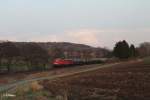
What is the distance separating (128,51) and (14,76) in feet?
188

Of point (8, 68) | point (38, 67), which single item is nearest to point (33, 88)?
point (8, 68)

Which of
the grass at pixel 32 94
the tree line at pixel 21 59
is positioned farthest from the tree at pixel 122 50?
the grass at pixel 32 94

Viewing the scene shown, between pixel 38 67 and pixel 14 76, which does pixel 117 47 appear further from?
pixel 14 76

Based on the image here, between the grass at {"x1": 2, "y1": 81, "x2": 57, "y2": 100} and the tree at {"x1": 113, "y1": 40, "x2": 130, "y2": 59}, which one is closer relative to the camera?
the grass at {"x1": 2, "y1": 81, "x2": 57, "y2": 100}

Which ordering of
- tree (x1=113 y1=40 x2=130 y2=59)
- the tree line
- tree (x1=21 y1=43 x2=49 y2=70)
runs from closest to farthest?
the tree line
tree (x1=21 y1=43 x2=49 y2=70)
tree (x1=113 y1=40 x2=130 y2=59)

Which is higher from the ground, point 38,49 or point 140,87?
point 38,49

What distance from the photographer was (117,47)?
11906 centimetres

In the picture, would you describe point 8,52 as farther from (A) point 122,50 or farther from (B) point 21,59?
(A) point 122,50

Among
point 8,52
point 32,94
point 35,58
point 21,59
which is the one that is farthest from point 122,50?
point 32,94

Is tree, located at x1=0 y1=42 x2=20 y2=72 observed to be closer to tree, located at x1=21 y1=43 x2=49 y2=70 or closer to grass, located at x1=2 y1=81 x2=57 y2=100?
tree, located at x1=21 y1=43 x2=49 y2=70

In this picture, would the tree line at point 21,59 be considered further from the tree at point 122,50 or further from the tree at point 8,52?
the tree at point 122,50

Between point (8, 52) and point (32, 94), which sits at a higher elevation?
point (8, 52)

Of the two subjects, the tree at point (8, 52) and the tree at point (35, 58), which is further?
the tree at point (35, 58)

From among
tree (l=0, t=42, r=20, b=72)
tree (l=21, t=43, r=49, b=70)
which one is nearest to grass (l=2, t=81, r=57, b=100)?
tree (l=0, t=42, r=20, b=72)
